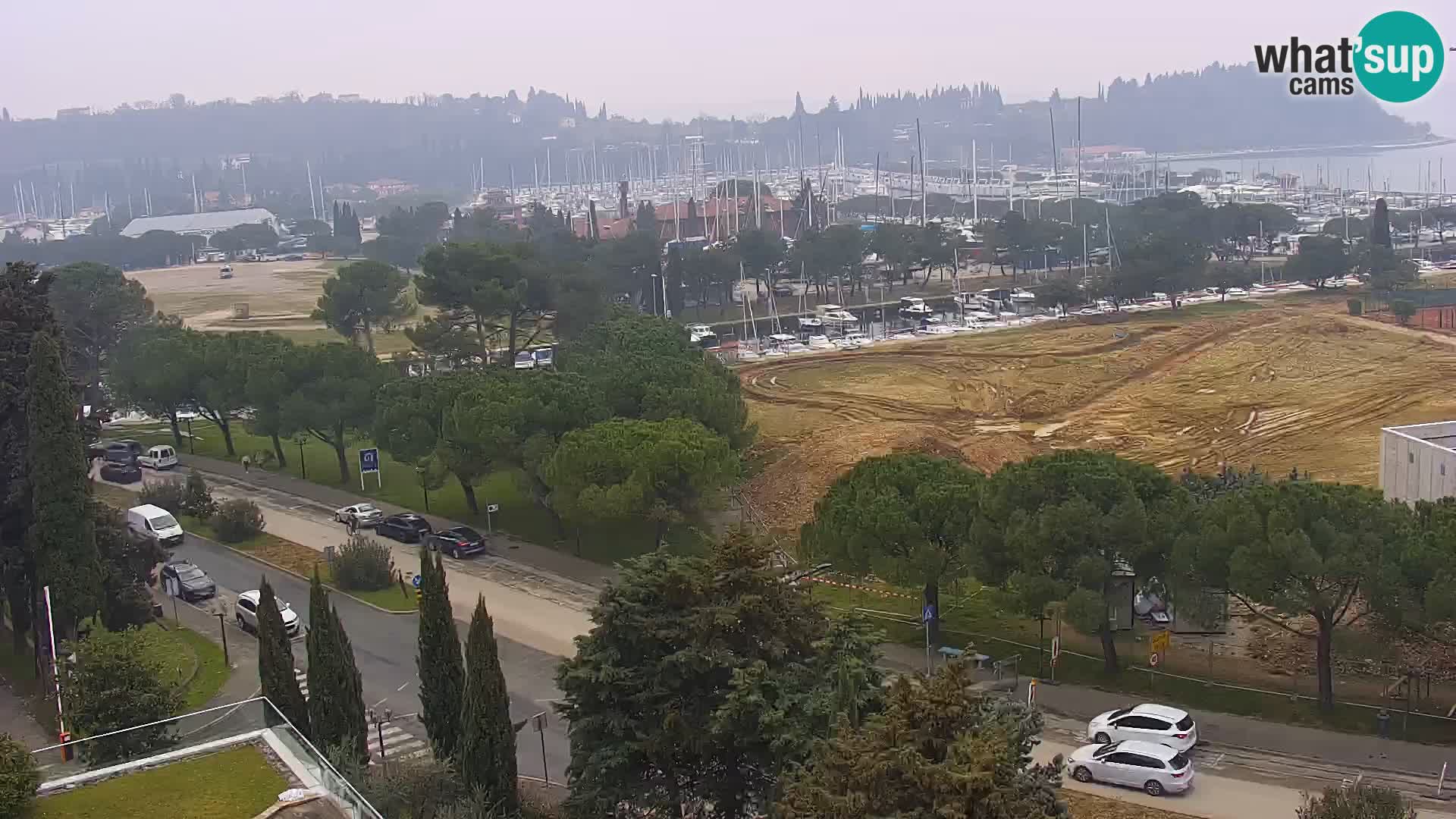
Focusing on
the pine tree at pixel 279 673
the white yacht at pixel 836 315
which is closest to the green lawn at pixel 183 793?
the pine tree at pixel 279 673

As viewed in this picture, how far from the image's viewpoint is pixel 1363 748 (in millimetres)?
15375

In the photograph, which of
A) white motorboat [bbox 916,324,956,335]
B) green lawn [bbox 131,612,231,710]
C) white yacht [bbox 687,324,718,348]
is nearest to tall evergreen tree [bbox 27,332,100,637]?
green lawn [bbox 131,612,231,710]

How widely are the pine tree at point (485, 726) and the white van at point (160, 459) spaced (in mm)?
22244

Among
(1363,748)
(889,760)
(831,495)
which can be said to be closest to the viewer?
(889,760)

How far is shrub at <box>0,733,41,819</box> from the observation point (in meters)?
9.45

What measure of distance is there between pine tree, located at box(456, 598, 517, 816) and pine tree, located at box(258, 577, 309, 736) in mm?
2128

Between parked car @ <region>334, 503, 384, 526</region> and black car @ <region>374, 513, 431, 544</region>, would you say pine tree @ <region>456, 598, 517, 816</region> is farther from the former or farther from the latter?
parked car @ <region>334, 503, 384, 526</region>

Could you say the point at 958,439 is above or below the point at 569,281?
below

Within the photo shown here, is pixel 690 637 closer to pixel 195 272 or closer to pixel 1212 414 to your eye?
pixel 1212 414

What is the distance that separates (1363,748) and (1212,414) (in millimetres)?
19502

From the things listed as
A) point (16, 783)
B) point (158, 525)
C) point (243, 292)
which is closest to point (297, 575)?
point (158, 525)

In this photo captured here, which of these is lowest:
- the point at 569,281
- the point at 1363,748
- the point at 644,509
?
the point at 1363,748

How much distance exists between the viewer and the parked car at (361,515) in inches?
1065

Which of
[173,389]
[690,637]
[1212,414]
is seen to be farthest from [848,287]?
[690,637]
